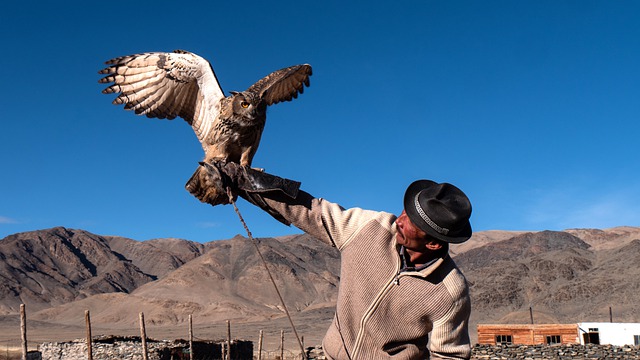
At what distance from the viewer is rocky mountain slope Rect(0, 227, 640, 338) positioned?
6166 cm

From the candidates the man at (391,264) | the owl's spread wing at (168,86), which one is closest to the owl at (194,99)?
the owl's spread wing at (168,86)

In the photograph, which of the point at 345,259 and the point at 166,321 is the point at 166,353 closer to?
the point at 345,259

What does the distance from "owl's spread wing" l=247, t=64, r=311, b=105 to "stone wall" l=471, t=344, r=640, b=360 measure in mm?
17903

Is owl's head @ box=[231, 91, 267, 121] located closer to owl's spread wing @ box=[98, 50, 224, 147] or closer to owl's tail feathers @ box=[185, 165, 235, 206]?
owl's spread wing @ box=[98, 50, 224, 147]

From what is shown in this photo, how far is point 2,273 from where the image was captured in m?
95.7

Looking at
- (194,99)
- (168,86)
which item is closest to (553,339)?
(194,99)

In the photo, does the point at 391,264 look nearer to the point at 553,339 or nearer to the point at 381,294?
the point at 381,294

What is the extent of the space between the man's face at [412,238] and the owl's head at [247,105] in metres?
1.25

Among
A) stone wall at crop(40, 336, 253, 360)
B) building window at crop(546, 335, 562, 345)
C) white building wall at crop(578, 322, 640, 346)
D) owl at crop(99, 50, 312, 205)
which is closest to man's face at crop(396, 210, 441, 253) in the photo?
owl at crop(99, 50, 312, 205)

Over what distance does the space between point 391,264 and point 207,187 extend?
85cm

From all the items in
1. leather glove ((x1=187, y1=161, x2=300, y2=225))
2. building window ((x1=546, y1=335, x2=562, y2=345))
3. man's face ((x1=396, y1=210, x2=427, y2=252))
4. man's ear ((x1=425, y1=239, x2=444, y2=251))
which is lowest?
building window ((x1=546, y1=335, x2=562, y2=345))

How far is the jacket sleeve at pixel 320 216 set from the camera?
2.96 m

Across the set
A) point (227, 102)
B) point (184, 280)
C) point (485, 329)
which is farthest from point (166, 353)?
point (184, 280)

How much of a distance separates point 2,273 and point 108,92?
10231 centimetres
